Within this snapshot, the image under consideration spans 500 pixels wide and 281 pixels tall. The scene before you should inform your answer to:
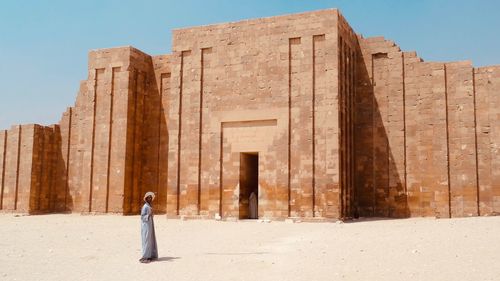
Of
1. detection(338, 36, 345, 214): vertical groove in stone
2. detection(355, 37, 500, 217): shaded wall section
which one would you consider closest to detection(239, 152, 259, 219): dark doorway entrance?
detection(338, 36, 345, 214): vertical groove in stone

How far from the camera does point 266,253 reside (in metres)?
9.52

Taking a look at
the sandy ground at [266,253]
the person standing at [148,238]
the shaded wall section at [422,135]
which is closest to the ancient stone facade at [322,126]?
the shaded wall section at [422,135]

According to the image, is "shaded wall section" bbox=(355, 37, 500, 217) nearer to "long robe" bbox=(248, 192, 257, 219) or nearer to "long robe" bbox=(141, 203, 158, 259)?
"long robe" bbox=(248, 192, 257, 219)

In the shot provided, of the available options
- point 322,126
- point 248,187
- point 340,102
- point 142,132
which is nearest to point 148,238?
point 322,126

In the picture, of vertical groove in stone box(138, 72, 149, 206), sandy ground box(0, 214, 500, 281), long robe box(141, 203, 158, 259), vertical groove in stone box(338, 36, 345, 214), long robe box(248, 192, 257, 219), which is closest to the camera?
sandy ground box(0, 214, 500, 281)

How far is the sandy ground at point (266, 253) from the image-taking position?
7.53 meters

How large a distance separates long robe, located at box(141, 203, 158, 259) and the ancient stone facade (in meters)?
7.76

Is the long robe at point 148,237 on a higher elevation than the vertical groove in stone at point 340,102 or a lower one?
lower

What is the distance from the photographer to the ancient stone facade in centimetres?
1639

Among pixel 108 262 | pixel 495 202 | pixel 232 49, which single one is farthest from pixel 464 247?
pixel 232 49

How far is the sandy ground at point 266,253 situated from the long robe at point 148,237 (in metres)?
0.25

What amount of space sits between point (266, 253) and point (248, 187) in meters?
8.27

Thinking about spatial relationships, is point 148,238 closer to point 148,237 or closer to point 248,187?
point 148,237

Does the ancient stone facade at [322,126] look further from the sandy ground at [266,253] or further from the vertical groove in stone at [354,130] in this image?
the sandy ground at [266,253]
